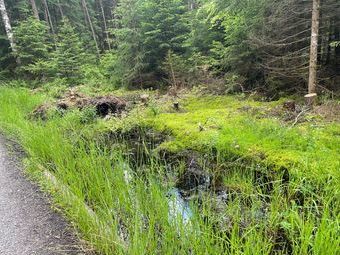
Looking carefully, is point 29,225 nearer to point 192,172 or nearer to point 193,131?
point 192,172

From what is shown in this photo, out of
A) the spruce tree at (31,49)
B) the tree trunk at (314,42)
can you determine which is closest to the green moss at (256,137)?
the tree trunk at (314,42)

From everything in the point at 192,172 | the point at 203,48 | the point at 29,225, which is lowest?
the point at 192,172

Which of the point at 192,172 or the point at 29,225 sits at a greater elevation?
the point at 29,225

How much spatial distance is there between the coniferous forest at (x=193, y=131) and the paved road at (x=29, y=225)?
119mm

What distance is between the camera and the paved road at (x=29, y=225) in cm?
252

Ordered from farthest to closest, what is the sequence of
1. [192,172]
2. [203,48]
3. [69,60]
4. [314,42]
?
1. [69,60]
2. [203,48]
3. [314,42]
4. [192,172]

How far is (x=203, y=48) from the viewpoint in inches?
447

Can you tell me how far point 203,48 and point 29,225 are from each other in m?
9.78

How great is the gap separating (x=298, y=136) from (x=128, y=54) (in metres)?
8.19

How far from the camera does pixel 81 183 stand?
10.5 ft

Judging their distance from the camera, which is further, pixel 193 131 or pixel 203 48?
pixel 203 48

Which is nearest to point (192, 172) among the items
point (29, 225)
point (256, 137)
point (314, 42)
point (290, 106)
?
point (256, 137)

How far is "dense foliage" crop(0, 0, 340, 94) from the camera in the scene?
7.75 m

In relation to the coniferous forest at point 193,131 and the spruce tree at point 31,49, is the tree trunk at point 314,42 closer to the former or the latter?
the coniferous forest at point 193,131
